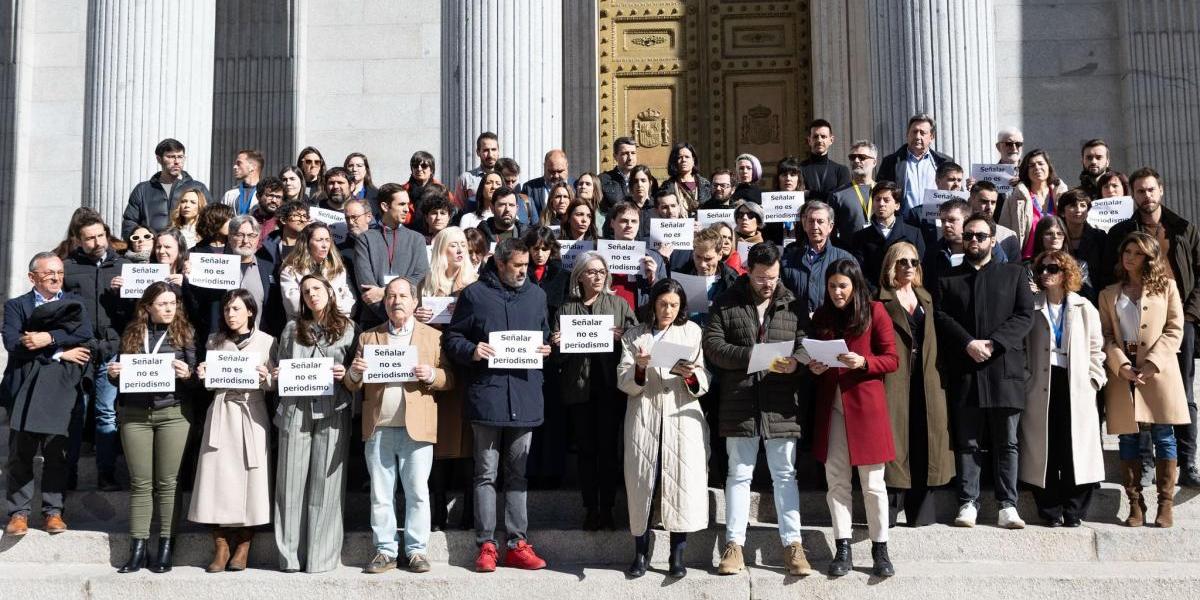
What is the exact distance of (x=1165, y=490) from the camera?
8562 millimetres


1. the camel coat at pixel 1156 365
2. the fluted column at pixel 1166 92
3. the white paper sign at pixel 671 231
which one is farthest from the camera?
the fluted column at pixel 1166 92

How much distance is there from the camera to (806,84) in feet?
53.3

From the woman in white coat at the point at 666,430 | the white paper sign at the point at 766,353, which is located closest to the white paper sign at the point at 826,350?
the white paper sign at the point at 766,353

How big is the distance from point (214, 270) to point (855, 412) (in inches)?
186

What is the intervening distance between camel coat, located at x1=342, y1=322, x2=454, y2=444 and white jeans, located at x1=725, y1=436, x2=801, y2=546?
6.65 ft

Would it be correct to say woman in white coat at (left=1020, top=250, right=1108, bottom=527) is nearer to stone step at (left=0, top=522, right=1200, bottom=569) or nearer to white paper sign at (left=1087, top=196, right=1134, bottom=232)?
stone step at (left=0, top=522, right=1200, bottom=569)

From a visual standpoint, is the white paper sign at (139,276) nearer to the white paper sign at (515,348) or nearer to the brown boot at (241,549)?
the brown boot at (241,549)

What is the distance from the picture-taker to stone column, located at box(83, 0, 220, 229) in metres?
12.6

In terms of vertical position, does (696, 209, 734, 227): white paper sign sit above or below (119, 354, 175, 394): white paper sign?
above

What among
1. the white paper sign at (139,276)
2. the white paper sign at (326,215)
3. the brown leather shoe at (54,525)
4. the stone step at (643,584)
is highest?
the white paper sign at (326,215)

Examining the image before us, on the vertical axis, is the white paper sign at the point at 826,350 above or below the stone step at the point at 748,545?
above

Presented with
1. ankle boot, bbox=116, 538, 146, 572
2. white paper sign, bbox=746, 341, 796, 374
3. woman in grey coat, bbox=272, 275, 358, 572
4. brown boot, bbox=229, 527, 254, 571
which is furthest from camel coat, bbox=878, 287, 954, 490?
ankle boot, bbox=116, 538, 146, 572

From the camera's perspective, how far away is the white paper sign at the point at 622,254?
920 centimetres

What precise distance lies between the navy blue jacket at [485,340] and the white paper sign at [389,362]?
13.1 inches
